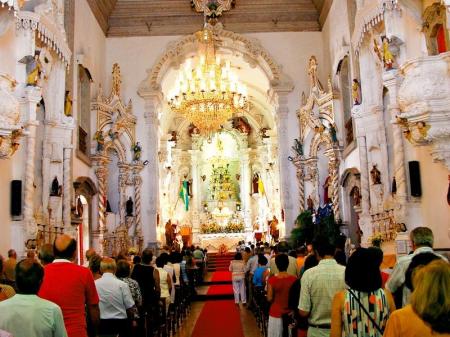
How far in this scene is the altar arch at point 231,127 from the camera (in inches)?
778

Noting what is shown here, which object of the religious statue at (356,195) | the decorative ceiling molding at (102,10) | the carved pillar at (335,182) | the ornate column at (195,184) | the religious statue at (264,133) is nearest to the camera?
the religious statue at (356,195)

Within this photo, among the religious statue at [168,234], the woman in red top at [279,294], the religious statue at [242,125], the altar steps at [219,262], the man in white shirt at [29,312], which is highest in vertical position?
the religious statue at [242,125]

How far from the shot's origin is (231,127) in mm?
31203

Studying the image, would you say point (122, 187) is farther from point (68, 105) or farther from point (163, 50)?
point (68, 105)

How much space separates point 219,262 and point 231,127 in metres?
8.80

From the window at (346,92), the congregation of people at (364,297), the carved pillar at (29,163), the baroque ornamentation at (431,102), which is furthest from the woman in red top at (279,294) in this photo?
the window at (346,92)

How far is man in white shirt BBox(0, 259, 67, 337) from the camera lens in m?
3.04

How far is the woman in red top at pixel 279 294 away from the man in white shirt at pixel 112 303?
148 cm

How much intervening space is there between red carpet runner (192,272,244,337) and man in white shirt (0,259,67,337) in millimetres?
6914

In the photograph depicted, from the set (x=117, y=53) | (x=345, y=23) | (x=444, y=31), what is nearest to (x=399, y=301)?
(x=444, y=31)

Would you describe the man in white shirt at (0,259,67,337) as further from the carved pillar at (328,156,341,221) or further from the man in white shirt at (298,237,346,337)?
the carved pillar at (328,156,341,221)

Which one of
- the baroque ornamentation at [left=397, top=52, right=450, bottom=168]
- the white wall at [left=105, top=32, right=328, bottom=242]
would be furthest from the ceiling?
the baroque ornamentation at [left=397, top=52, right=450, bottom=168]

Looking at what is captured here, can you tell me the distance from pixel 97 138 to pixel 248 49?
6.30 meters

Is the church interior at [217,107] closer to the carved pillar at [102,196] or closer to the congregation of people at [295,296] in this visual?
the carved pillar at [102,196]
